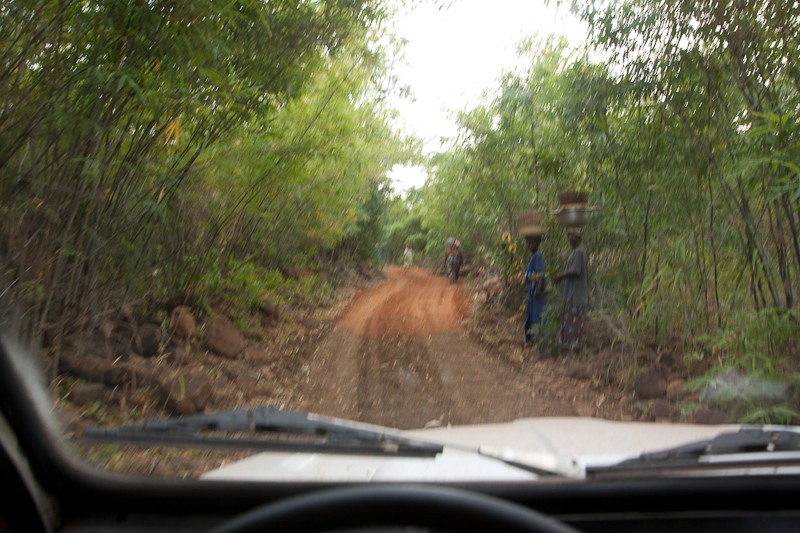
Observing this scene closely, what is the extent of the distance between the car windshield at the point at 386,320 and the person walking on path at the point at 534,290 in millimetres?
38

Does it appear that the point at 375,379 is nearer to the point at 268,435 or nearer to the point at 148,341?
the point at 148,341

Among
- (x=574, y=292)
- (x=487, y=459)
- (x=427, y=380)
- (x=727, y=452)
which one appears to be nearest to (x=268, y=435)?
(x=487, y=459)

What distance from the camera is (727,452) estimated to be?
189 centimetres

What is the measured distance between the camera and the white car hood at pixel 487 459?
189 cm

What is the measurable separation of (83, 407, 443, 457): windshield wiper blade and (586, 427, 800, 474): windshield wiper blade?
0.58m

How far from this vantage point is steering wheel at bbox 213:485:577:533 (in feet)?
3.40

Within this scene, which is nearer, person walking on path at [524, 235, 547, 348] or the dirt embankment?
the dirt embankment

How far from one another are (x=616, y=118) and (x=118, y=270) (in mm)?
4063

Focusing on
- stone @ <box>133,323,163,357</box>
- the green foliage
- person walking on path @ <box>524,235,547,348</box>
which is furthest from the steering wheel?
person walking on path @ <box>524,235,547,348</box>

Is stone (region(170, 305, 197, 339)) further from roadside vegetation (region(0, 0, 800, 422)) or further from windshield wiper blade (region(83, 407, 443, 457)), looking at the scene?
windshield wiper blade (region(83, 407, 443, 457))

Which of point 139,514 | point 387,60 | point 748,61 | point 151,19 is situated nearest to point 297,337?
point 387,60

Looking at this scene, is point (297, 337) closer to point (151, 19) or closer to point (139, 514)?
point (151, 19)

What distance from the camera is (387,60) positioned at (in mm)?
5918

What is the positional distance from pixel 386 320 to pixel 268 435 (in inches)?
238
